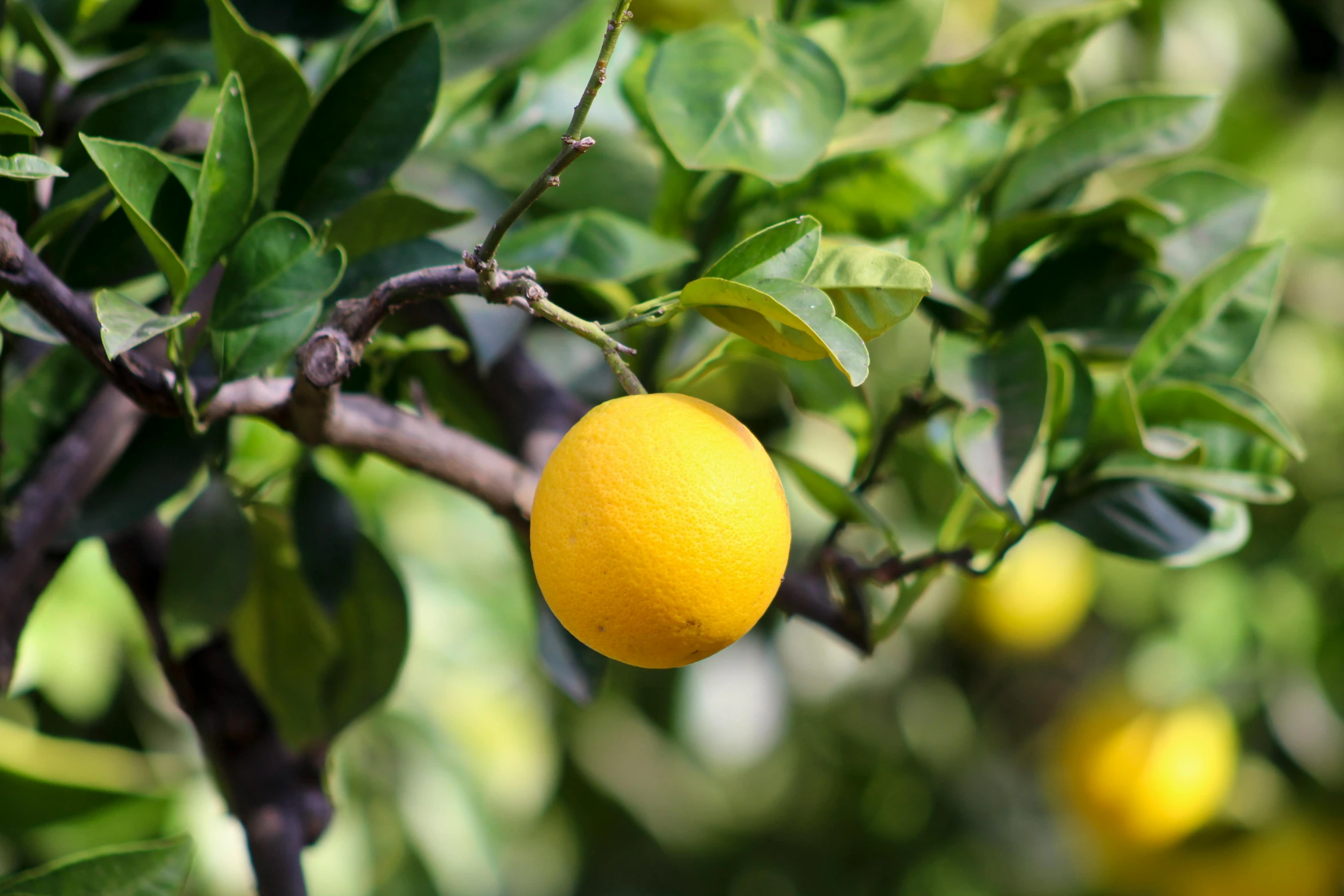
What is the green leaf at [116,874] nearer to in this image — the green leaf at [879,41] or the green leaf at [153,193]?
the green leaf at [153,193]

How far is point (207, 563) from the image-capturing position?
590mm

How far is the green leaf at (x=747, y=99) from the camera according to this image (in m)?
0.48

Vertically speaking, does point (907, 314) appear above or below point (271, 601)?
above

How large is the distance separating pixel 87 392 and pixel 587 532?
0.39 m

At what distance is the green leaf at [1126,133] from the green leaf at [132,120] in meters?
0.47

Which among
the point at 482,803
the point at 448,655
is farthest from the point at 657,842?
the point at 448,655

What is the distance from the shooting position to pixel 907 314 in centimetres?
35

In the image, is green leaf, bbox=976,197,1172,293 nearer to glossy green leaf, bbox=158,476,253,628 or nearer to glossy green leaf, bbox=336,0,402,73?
glossy green leaf, bbox=336,0,402,73

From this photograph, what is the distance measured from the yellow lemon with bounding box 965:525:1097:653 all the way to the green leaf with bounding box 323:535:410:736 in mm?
948

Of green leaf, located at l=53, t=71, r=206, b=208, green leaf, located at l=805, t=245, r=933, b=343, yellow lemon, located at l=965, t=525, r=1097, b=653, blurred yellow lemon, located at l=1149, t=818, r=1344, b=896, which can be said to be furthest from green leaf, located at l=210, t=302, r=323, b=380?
blurred yellow lemon, located at l=1149, t=818, r=1344, b=896

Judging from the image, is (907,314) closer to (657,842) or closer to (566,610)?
(566,610)

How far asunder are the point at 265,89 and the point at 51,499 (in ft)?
0.78

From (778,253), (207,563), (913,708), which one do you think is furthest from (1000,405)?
(913,708)

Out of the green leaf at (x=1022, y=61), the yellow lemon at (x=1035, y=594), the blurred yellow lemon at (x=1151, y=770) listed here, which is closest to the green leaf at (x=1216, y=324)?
the green leaf at (x=1022, y=61)
